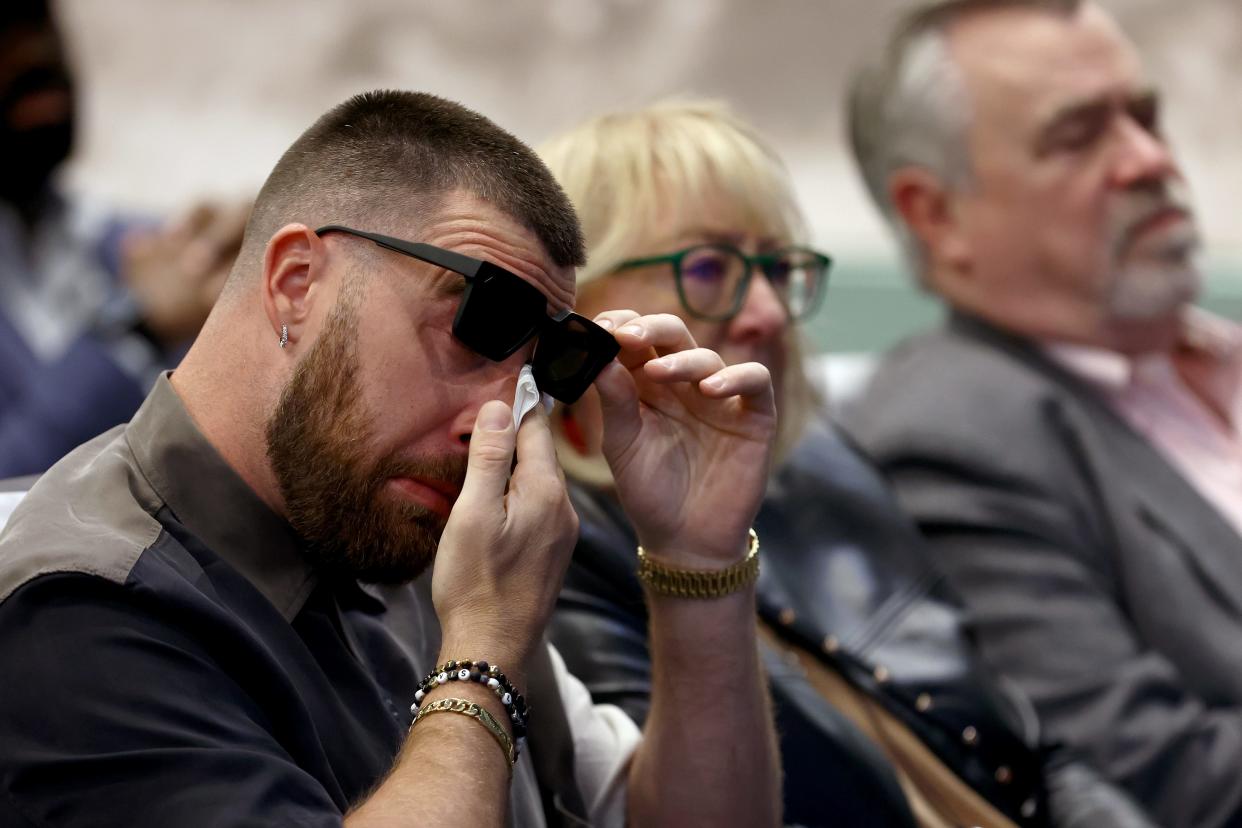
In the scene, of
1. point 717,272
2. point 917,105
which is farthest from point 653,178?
point 917,105

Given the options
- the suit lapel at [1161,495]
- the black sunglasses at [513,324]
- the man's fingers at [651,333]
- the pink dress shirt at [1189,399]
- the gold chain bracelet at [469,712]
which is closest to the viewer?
the gold chain bracelet at [469,712]

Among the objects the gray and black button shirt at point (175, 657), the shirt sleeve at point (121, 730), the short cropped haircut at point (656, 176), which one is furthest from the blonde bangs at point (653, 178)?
the shirt sleeve at point (121, 730)

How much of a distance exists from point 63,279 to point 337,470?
2.09 m

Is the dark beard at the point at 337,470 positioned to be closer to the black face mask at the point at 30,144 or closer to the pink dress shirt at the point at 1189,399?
the pink dress shirt at the point at 1189,399

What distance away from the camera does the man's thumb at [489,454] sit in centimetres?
127

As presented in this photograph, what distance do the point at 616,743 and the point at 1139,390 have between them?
1707mm

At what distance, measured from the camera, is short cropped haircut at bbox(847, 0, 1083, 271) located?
297 centimetres

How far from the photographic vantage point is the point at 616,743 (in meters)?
1.67

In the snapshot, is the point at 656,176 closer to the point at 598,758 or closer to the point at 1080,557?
the point at 598,758

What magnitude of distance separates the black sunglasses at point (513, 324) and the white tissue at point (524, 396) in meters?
0.01

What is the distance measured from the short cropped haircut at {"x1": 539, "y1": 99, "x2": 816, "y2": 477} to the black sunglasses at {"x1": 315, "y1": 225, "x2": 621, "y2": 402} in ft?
2.02

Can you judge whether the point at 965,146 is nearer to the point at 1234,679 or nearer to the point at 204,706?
the point at 1234,679

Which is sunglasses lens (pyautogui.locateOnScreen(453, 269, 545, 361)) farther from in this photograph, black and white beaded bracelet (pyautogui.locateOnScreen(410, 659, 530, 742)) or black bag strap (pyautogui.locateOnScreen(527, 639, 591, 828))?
black bag strap (pyautogui.locateOnScreen(527, 639, 591, 828))

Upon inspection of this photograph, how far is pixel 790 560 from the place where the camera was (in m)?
2.22
